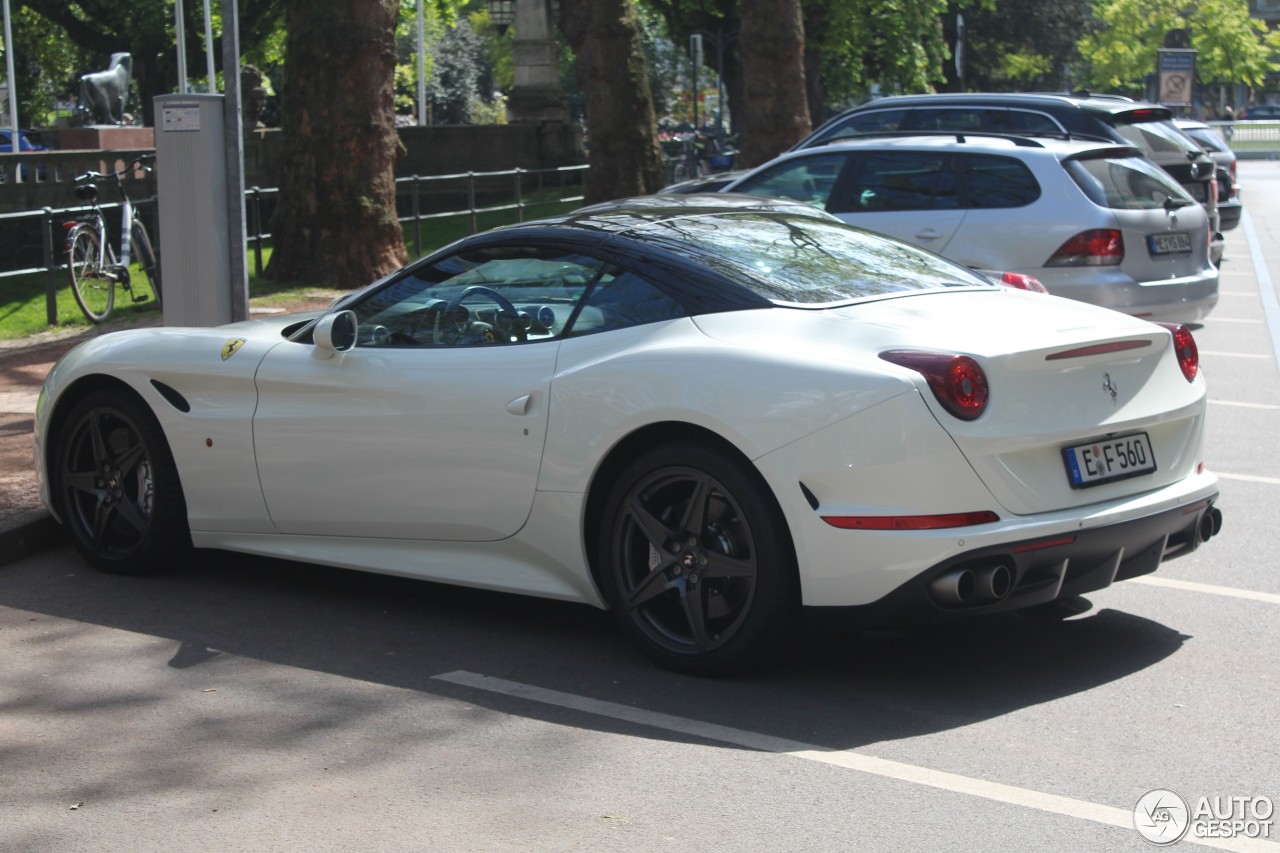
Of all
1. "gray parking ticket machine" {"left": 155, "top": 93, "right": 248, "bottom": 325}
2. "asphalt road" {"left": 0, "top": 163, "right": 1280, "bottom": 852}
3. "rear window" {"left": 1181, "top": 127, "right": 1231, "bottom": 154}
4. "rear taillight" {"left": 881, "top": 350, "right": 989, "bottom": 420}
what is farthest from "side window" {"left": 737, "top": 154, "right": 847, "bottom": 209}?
"rear window" {"left": 1181, "top": 127, "right": 1231, "bottom": 154}

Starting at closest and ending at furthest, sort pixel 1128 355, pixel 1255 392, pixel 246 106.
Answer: pixel 1128 355, pixel 1255 392, pixel 246 106

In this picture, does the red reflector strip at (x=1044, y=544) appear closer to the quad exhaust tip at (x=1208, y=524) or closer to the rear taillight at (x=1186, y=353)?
the quad exhaust tip at (x=1208, y=524)

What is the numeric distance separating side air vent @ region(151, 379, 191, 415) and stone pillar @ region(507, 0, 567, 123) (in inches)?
1187

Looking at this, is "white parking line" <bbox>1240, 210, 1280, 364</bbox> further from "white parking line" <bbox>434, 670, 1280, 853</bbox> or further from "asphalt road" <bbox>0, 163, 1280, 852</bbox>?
"white parking line" <bbox>434, 670, 1280, 853</bbox>

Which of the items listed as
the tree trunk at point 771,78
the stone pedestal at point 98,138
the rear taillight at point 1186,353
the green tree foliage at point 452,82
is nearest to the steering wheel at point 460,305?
the rear taillight at point 1186,353

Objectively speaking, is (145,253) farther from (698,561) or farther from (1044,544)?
(1044,544)

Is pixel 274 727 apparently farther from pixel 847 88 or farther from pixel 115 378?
pixel 847 88

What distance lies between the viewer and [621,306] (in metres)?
5.54

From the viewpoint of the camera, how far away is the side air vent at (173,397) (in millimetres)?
6507

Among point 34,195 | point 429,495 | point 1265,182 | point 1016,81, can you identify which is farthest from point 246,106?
point 1016,81

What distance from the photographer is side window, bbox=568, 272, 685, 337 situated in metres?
5.45

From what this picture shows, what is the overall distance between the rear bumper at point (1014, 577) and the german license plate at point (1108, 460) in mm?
150

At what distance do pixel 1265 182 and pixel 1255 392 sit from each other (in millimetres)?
37733

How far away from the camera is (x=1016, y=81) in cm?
7044
